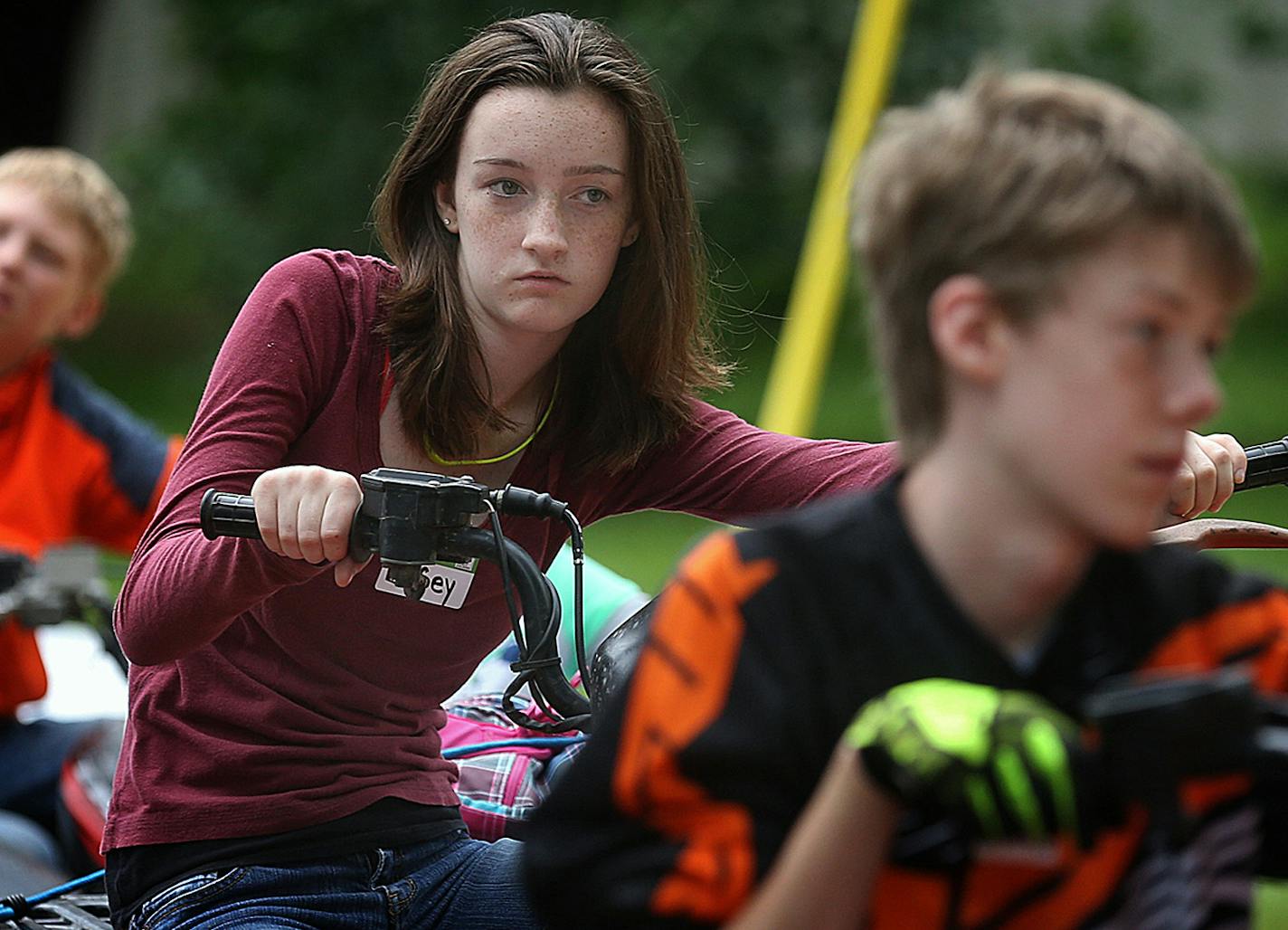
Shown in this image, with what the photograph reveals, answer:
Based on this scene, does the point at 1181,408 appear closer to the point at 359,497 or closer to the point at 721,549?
the point at 721,549

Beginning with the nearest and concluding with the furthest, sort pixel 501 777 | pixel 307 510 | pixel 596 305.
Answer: pixel 307 510 < pixel 596 305 < pixel 501 777

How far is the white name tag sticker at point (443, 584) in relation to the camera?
2148 mm

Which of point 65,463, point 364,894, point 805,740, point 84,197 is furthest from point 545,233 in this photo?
point 84,197

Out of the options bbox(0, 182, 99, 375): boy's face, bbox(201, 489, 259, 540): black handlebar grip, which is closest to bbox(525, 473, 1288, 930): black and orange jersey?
bbox(201, 489, 259, 540): black handlebar grip

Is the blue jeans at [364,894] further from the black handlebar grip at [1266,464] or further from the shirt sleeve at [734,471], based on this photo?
the black handlebar grip at [1266,464]

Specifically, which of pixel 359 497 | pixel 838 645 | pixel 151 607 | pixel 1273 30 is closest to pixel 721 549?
pixel 838 645

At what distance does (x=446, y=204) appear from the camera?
7.55 feet

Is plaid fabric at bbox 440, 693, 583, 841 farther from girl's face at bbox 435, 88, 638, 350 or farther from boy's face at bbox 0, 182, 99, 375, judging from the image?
boy's face at bbox 0, 182, 99, 375

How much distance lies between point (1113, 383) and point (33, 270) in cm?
308

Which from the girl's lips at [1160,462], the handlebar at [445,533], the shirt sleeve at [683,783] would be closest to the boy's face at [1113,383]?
the girl's lips at [1160,462]

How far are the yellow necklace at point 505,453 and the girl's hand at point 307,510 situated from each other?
0.41 metres

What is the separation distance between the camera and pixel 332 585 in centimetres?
215

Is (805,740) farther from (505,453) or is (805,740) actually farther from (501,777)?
(501,777)

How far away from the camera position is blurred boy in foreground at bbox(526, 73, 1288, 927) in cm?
134
